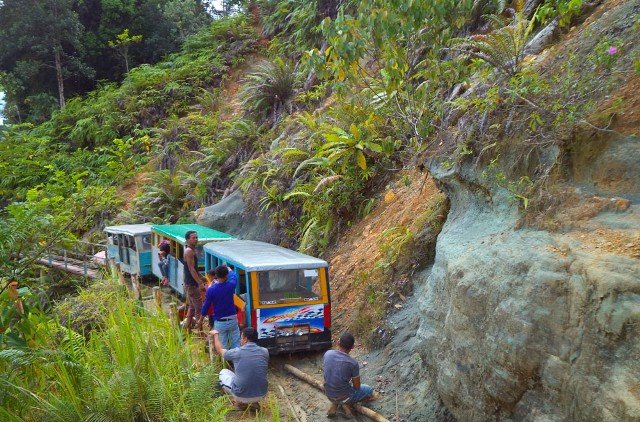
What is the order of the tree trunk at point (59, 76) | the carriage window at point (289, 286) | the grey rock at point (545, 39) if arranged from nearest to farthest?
the carriage window at point (289, 286), the grey rock at point (545, 39), the tree trunk at point (59, 76)

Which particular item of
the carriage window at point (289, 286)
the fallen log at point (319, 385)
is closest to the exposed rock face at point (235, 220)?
the carriage window at point (289, 286)

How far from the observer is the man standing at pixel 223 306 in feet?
27.4

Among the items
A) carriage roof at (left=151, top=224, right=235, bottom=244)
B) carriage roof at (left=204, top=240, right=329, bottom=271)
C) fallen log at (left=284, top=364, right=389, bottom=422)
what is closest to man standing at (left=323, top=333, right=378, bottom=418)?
fallen log at (left=284, top=364, right=389, bottom=422)

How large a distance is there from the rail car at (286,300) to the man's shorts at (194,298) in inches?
40.5

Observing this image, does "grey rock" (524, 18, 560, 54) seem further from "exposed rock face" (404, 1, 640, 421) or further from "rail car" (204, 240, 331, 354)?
"rail car" (204, 240, 331, 354)

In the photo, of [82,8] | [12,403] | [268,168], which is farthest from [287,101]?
[82,8]

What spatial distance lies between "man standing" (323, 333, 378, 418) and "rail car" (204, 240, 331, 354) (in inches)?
65.8

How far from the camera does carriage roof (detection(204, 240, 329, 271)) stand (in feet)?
28.3

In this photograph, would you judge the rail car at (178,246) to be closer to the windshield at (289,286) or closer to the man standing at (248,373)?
the windshield at (289,286)

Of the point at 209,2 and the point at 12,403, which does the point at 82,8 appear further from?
the point at 12,403

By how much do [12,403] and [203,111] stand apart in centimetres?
2263

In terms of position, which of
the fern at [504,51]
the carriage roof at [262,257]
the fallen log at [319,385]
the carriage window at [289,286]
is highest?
the fern at [504,51]

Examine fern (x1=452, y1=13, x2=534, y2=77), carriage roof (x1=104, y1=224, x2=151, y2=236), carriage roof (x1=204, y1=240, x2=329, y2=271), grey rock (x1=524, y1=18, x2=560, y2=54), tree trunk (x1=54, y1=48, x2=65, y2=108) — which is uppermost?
tree trunk (x1=54, y1=48, x2=65, y2=108)

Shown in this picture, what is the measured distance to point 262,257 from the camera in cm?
919
